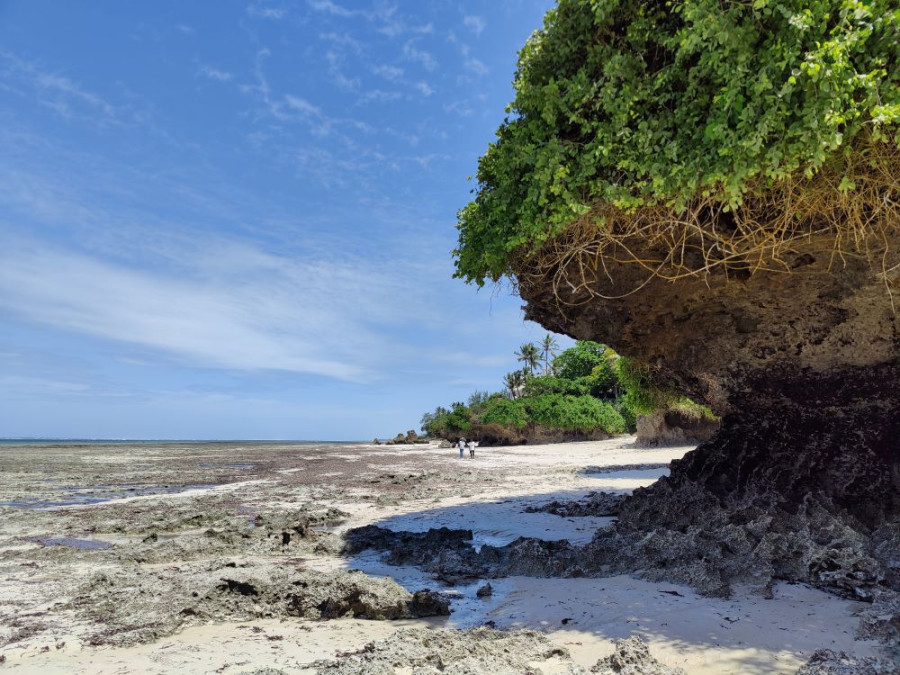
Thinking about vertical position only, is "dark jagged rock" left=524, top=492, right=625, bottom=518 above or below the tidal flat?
below

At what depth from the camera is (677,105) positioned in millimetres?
4184

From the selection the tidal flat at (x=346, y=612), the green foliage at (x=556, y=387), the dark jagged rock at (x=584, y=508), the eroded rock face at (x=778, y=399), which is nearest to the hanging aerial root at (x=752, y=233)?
the eroded rock face at (x=778, y=399)

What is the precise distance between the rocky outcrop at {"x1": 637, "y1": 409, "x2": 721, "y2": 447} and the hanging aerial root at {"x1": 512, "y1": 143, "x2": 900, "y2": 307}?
22.7 metres

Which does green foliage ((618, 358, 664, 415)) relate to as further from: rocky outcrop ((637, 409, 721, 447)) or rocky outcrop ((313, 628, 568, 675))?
rocky outcrop ((637, 409, 721, 447))

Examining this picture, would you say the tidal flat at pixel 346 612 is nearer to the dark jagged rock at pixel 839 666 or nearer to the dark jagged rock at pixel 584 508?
the dark jagged rock at pixel 839 666

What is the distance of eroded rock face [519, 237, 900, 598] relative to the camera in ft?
15.6

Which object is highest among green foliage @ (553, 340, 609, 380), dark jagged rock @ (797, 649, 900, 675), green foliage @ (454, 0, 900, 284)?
green foliage @ (553, 340, 609, 380)

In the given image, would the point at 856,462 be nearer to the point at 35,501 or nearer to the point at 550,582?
the point at 550,582

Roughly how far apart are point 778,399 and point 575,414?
3354 cm

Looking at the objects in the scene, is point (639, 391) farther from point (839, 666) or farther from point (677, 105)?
point (839, 666)

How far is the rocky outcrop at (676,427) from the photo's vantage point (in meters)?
26.2

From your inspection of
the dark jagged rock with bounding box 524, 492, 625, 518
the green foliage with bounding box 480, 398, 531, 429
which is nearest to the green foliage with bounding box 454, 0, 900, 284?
the dark jagged rock with bounding box 524, 492, 625, 518

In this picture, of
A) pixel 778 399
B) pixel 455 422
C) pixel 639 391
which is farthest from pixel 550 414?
pixel 778 399

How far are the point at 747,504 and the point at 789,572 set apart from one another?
60.0 inches
